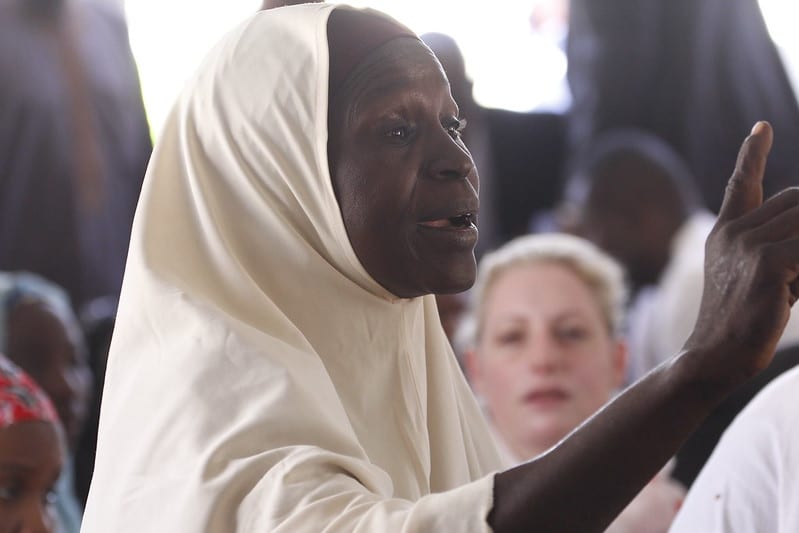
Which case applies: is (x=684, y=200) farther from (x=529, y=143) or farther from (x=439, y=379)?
(x=439, y=379)

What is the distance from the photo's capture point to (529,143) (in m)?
8.06

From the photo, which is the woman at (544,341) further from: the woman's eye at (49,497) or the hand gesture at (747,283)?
the hand gesture at (747,283)

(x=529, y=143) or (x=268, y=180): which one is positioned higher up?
(x=268, y=180)

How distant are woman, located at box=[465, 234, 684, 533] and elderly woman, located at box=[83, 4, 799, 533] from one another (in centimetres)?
133

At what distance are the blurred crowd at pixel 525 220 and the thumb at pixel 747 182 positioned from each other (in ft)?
3.18

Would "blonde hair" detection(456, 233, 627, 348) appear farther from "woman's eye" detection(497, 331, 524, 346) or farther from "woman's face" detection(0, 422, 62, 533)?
"woman's face" detection(0, 422, 62, 533)

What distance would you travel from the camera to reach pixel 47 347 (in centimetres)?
422

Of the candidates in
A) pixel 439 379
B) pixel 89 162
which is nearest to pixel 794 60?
pixel 89 162

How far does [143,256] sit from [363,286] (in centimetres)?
29

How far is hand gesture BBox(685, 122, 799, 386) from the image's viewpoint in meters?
1.41

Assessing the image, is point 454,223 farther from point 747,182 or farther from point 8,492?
Answer: point 8,492

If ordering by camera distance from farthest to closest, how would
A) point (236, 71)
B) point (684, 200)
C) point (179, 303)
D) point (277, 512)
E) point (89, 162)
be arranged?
point (89, 162), point (684, 200), point (236, 71), point (179, 303), point (277, 512)

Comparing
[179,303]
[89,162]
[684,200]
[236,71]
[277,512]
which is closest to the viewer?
[277,512]

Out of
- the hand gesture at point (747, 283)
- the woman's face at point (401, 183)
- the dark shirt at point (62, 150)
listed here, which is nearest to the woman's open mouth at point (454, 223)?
the woman's face at point (401, 183)
